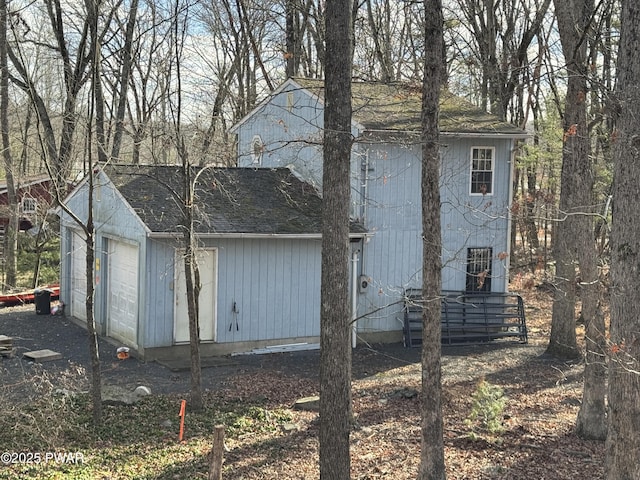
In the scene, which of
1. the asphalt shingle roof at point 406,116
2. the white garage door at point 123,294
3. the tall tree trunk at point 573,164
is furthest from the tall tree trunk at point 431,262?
the white garage door at point 123,294

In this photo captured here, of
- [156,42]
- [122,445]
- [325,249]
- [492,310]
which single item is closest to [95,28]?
[325,249]

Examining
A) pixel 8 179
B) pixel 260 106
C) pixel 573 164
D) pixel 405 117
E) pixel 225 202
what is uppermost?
pixel 260 106

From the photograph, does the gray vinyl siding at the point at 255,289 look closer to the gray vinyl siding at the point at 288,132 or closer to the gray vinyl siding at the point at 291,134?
the gray vinyl siding at the point at 291,134

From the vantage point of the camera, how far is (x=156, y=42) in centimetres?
2494

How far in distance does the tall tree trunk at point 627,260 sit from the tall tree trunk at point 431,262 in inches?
82.8

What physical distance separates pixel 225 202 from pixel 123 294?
326 cm

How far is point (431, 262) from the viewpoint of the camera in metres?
8.65

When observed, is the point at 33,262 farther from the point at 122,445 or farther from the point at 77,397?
the point at 122,445

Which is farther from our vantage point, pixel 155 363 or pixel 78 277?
pixel 78 277

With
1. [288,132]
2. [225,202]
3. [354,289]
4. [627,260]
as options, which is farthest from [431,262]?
[288,132]

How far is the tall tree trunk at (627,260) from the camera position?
6.91 m

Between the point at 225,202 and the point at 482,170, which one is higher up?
the point at 482,170

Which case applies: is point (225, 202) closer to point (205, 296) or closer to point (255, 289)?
point (255, 289)

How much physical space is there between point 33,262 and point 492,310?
22.5 meters
